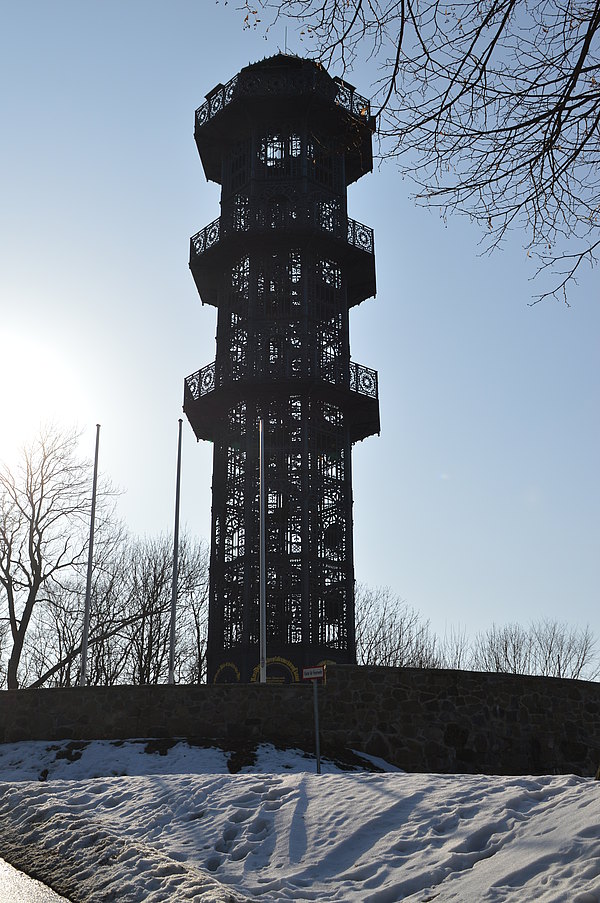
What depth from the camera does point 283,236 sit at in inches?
1366

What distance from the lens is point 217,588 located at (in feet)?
107

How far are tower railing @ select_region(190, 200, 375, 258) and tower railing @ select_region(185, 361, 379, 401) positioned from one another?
5.21 metres

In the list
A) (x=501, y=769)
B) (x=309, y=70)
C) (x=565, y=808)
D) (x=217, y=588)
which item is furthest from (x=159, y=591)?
(x=565, y=808)

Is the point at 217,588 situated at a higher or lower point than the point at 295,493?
lower

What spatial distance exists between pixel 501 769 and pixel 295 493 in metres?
14.5

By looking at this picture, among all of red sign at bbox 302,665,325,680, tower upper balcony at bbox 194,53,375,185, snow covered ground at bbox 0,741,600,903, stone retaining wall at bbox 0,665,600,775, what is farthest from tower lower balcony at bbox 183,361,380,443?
snow covered ground at bbox 0,741,600,903

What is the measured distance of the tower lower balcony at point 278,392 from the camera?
3281 centimetres

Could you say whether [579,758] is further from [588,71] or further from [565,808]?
[588,71]

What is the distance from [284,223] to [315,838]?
28.8 metres

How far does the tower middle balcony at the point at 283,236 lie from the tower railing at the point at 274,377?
465 cm

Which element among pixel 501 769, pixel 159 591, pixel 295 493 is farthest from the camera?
pixel 159 591

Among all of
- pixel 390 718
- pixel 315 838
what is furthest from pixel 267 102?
pixel 315 838

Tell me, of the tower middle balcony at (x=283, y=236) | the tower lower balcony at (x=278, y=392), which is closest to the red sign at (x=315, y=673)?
the tower lower balcony at (x=278, y=392)

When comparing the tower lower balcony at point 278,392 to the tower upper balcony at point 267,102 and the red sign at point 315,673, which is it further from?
the red sign at point 315,673
